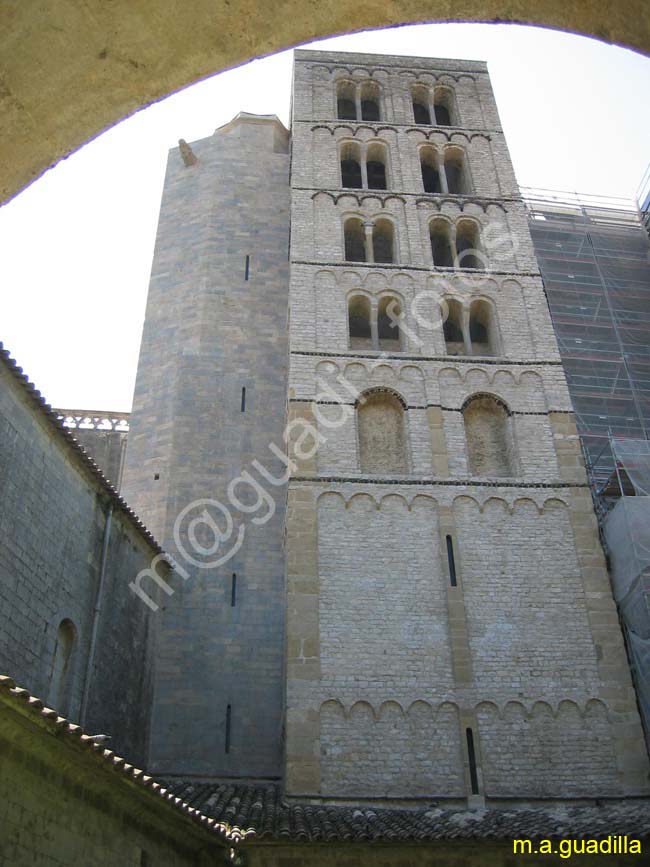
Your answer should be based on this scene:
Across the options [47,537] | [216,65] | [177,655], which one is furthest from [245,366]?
[216,65]

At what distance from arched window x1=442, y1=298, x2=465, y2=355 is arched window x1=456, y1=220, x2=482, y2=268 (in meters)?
1.40

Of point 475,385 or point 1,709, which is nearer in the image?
point 1,709

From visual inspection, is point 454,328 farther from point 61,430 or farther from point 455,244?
point 61,430

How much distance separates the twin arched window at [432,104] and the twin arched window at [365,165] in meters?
1.91

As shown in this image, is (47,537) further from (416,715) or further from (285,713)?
(416,715)

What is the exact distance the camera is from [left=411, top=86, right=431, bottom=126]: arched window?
22469 mm

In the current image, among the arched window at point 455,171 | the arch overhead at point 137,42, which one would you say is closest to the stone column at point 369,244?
the arched window at point 455,171

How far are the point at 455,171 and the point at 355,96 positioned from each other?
11.0 feet

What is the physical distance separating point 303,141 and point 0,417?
12373 millimetres

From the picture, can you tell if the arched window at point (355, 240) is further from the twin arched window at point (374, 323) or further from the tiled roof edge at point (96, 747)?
the tiled roof edge at point (96, 747)

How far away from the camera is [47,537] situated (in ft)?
39.2

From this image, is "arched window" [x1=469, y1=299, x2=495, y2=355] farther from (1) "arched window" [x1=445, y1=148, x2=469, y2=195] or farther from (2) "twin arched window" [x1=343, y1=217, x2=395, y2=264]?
(1) "arched window" [x1=445, y1=148, x2=469, y2=195]

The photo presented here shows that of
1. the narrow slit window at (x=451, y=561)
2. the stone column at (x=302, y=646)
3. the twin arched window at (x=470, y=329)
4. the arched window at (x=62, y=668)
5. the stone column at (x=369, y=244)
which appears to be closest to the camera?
the arched window at (x=62, y=668)

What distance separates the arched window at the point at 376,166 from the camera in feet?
69.0
